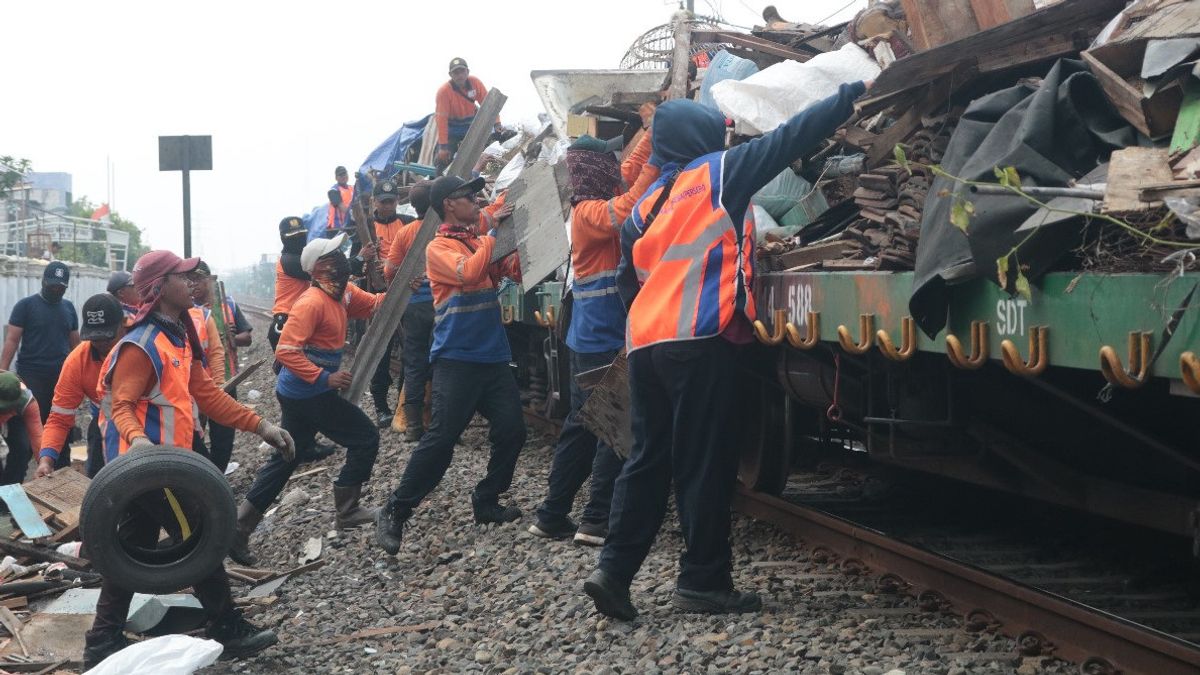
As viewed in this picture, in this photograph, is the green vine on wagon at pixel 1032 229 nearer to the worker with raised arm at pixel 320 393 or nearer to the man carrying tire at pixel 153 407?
the man carrying tire at pixel 153 407

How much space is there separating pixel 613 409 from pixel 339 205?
42.5 feet

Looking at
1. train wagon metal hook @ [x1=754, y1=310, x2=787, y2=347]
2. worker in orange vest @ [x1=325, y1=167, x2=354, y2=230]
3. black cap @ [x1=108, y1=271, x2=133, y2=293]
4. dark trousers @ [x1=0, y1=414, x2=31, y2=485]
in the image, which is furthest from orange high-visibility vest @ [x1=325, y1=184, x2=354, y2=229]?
train wagon metal hook @ [x1=754, y1=310, x2=787, y2=347]

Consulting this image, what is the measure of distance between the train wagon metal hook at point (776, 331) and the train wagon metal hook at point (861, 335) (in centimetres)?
55

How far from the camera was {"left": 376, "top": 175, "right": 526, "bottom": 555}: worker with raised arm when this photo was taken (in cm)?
738

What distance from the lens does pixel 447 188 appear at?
293 inches

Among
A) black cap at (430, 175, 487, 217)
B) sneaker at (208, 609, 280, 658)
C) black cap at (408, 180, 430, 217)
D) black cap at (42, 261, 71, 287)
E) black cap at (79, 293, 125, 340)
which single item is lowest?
sneaker at (208, 609, 280, 658)

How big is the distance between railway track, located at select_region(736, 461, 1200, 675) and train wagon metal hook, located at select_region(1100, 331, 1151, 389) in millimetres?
965

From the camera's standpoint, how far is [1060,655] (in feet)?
14.9

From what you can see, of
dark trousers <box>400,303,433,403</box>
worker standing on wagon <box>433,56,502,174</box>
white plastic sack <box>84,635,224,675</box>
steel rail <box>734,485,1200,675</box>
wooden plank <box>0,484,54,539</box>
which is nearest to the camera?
steel rail <box>734,485,1200,675</box>

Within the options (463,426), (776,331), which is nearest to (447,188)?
(463,426)

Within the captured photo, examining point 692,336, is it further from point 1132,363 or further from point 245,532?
point 245,532

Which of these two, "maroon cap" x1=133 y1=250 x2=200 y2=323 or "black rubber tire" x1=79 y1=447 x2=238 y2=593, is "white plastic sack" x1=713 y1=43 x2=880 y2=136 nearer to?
"maroon cap" x1=133 y1=250 x2=200 y2=323

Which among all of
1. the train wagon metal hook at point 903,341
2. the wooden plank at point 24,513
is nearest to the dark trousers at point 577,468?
the train wagon metal hook at point 903,341

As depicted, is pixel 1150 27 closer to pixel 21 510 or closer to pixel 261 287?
pixel 21 510
